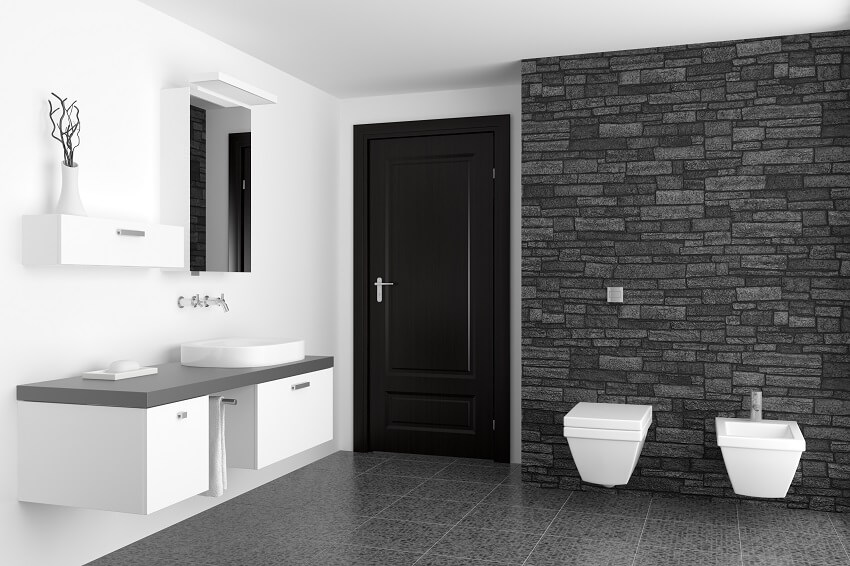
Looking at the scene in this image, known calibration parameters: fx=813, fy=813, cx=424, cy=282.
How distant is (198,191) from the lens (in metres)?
3.98

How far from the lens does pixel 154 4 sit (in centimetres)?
377

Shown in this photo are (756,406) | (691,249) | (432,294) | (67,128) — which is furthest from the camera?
(432,294)

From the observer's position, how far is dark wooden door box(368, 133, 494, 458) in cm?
538

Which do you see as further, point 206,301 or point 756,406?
point 756,406

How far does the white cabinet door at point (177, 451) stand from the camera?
2926 millimetres

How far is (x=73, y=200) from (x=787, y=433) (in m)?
3.45

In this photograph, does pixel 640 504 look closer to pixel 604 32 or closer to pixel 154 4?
pixel 604 32

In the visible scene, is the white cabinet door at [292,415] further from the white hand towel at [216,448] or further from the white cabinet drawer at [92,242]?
the white cabinet drawer at [92,242]

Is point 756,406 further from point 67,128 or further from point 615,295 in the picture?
point 67,128

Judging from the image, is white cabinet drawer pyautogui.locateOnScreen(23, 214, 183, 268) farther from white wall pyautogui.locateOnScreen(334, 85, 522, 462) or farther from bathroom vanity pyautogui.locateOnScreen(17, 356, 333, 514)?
white wall pyautogui.locateOnScreen(334, 85, 522, 462)

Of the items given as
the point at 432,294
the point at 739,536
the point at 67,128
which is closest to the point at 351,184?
the point at 432,294

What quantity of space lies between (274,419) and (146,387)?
899 mm

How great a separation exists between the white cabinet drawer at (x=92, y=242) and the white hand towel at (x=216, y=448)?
2.22ft

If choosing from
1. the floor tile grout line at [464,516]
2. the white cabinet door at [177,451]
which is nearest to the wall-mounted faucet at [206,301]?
the white cabinet door at [177,451]
